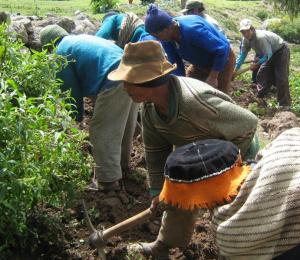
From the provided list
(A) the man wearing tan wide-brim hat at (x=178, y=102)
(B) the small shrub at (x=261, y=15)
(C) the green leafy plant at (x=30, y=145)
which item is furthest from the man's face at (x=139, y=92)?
(B) the small shrub at (x=261, y=15)

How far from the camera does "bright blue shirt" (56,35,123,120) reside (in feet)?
13.7

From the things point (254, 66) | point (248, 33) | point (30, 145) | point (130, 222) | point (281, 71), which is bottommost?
point (254, 66)

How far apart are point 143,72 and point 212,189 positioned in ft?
3.64

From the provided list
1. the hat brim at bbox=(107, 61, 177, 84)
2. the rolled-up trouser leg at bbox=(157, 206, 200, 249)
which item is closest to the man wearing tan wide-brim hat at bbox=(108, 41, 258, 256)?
the hat brim at bbox=(107, 61, 177, 84)

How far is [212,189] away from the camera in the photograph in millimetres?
1905

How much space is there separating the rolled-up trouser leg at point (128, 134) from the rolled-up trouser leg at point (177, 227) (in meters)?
1.70

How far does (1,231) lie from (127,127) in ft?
7.74

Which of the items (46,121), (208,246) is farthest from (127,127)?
(46,121)

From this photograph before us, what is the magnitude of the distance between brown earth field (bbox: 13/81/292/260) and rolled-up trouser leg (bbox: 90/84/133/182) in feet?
0.78

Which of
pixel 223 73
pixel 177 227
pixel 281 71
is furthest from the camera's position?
pixel 281 71

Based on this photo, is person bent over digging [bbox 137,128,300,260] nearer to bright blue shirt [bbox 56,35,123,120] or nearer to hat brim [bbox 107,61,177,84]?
hat brim [bbox 107,61,177,84]

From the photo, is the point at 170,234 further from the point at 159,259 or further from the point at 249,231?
the point at 249,231

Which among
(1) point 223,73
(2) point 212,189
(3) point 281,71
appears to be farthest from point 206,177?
(3) point 281,71

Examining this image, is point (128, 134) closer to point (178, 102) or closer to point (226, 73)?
point (226, 73)
